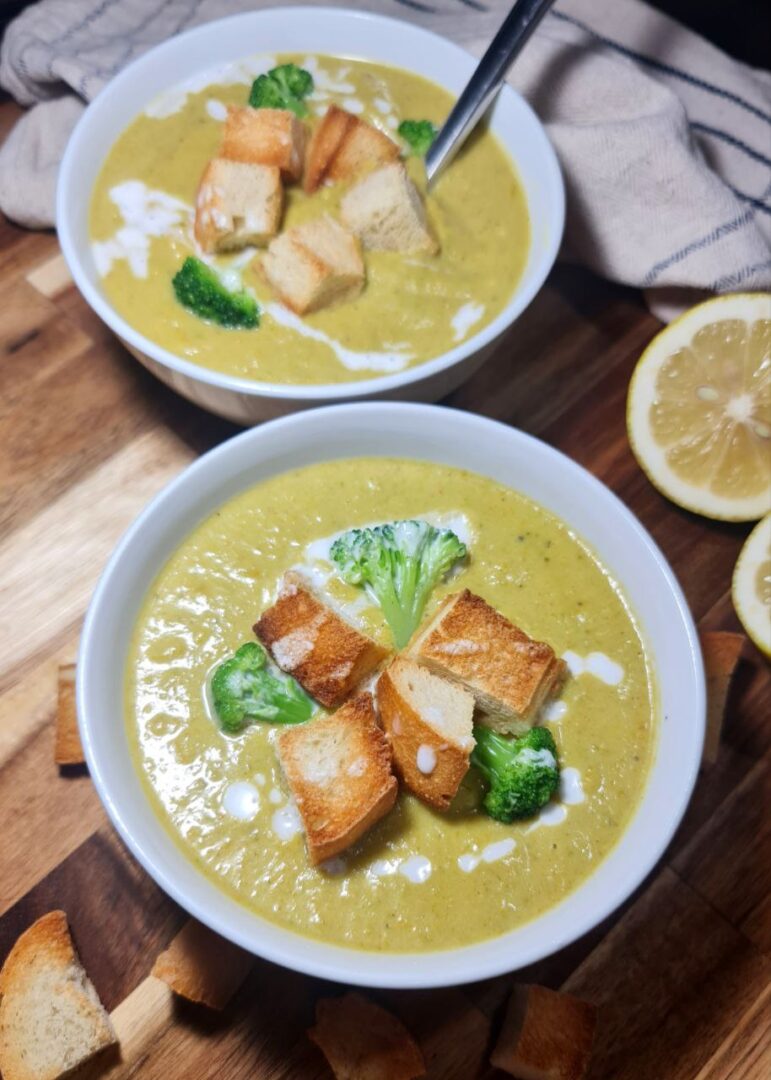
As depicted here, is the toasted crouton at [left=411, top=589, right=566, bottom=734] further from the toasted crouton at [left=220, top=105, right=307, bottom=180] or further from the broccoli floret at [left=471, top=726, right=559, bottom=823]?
the toasted crouton at [left=220, top=105, right=307, bottom=180]

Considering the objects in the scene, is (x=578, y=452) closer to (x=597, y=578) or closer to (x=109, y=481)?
(x=597, y=578)

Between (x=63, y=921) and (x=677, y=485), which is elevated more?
(x=677, y=485)

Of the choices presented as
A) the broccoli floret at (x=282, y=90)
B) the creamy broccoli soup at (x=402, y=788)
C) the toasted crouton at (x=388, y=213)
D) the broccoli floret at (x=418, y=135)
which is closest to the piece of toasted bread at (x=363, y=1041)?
the creamy broccoli soup at (x=402, y=788)

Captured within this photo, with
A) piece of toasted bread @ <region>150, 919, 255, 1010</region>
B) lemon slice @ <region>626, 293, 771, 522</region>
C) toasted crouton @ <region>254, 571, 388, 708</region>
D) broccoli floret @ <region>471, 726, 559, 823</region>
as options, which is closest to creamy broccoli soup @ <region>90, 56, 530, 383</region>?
lemon slice @ <region>626, 293, 771, 522</region>

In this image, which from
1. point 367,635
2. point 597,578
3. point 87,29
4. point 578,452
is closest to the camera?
point 367,635

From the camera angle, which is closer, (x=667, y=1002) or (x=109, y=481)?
(x=667, y=1002)

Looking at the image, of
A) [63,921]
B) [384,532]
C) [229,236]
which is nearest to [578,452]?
[384,532]

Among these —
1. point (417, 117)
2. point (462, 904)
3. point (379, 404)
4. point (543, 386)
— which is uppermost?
point (417, 117)
